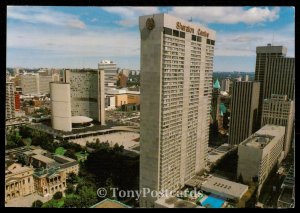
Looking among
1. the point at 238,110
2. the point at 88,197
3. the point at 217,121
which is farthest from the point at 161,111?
the point at 217,121

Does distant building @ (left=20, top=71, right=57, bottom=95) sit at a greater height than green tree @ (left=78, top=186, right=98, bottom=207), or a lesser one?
greater

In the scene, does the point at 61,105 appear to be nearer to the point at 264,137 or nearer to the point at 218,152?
the point at 218,152

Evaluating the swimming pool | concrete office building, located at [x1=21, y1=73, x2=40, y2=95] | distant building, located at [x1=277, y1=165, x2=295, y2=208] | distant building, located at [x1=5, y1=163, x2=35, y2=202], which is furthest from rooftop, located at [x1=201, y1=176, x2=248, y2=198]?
concrete office building, located at [x1=21, y1=73, x2=40, y2=95]

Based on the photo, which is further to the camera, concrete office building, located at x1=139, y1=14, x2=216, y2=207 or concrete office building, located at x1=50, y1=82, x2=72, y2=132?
concrete office building, located at x1=50, y1=82, x2=72, y2=132

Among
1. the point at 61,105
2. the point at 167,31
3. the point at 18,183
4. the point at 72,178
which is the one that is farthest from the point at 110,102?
the point at 167,31

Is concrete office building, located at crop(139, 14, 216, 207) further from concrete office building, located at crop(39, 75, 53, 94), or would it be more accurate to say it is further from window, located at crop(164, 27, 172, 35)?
concrete office building, located at crop(39, 75, 53, 94)

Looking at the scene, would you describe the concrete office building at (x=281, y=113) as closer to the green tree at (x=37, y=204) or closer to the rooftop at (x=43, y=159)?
the rooftop at (x=43, y=159)
